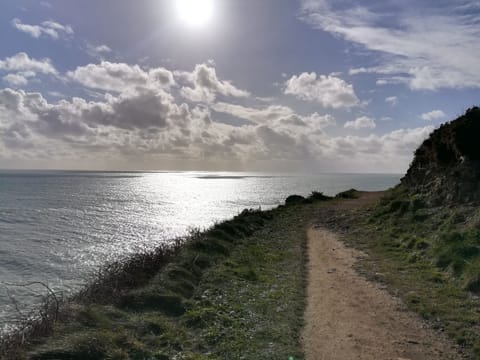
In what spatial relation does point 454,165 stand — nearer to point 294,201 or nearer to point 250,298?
point 250,298

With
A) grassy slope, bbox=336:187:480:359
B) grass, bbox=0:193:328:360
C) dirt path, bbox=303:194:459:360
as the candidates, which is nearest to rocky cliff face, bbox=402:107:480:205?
grassy slope, bbox=336:187:480:359

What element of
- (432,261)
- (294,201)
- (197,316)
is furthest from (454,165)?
(294,201)

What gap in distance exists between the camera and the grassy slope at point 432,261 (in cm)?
1038

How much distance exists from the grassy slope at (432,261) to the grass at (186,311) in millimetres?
3802

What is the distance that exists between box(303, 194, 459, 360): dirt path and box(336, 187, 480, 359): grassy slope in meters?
0.59

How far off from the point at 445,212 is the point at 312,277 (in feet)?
31.5

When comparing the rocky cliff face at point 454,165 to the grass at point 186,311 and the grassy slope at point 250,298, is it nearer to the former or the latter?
the grassy slope at point 250,298

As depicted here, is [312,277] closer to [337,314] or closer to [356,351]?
[337,314]

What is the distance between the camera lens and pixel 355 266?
1658 centimetres

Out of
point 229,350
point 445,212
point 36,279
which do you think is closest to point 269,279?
point 229,350

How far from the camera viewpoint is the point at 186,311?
37.4 feet

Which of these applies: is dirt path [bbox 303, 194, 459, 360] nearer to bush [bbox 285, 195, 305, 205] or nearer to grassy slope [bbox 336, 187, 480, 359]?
grassy slope [bbox 336, 187, 480, 359]

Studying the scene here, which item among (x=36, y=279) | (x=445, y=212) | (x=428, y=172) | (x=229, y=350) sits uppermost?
(x=428, y=172)

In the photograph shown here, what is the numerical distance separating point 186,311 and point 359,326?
17.5ft
